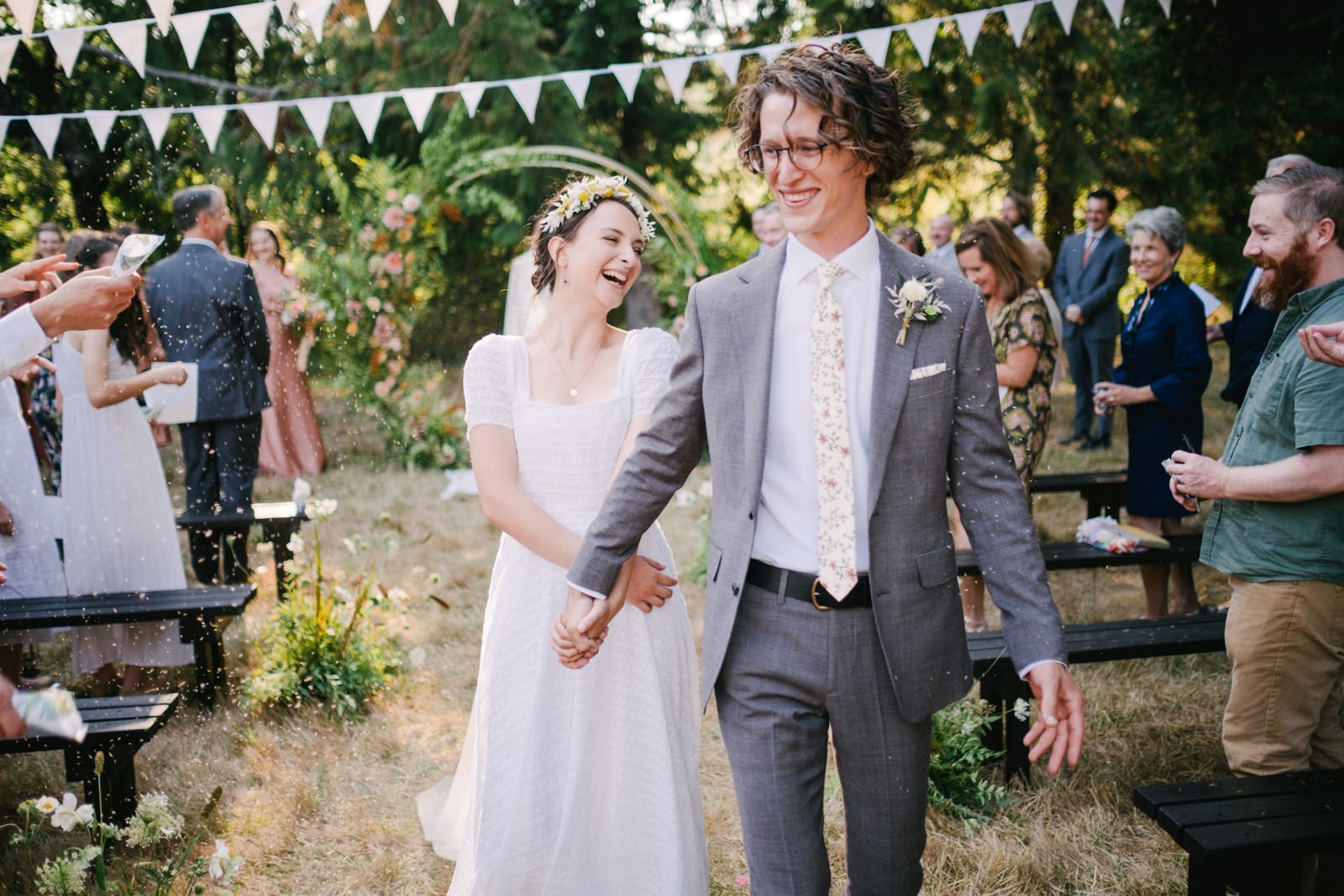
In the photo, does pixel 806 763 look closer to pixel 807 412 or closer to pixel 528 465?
pixel 807 412

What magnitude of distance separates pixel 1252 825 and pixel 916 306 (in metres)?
1.46

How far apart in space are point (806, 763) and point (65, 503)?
3.88 meters

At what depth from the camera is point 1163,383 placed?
437cm

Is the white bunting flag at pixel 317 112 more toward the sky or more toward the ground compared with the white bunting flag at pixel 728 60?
A: more toward the ground

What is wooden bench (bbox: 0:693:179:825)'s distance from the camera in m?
3.00

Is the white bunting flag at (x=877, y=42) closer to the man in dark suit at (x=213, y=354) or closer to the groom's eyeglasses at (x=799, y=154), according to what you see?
the man in dark suit at (x=213, y=354)

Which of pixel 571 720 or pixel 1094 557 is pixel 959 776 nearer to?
pixel 1094 557

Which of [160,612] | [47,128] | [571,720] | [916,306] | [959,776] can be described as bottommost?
[959,776]

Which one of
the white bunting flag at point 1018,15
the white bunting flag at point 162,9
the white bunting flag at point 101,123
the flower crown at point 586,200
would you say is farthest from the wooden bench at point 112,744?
the white bunting flag at point 1018,15

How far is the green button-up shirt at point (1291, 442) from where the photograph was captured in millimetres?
2412

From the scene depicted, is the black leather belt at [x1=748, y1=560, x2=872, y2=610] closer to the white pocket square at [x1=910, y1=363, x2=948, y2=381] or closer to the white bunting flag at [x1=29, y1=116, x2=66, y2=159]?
the white pocket square at [x1=910, y1=363, x2=948, y2=381]

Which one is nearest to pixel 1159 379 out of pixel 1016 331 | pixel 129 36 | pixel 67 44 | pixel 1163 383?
pixel 1163 383

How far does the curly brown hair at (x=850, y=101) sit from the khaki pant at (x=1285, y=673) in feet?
5.14

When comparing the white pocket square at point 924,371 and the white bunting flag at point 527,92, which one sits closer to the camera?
the white pocket square at point 924,371
